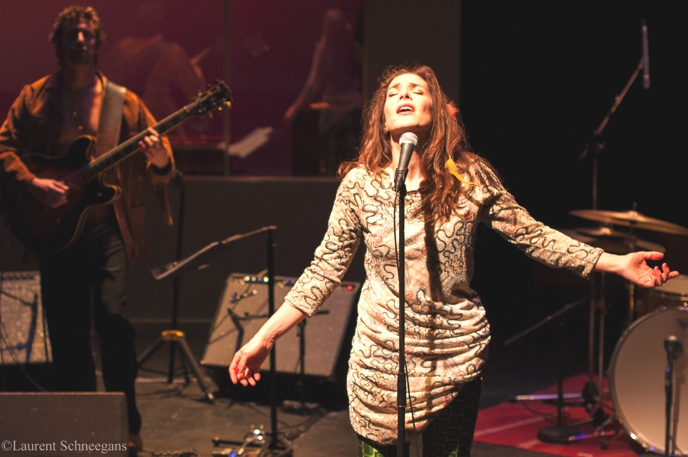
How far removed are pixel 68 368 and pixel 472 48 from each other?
436cm

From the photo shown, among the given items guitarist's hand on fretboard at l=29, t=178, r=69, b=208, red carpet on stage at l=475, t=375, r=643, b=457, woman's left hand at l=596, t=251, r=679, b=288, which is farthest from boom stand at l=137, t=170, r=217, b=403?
woman's left hand at l=596, t=251, r=679, b=288

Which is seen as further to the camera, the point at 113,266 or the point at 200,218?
the point at 200,218


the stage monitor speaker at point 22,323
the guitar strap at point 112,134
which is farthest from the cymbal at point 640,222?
the stage monitor speaker at point 22,323

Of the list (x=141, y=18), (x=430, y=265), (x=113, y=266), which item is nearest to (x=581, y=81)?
(x=141, y=18)

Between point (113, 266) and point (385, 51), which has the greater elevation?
point (385, 51)

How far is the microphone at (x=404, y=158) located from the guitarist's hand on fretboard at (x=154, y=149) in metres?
2.06

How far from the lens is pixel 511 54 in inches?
273

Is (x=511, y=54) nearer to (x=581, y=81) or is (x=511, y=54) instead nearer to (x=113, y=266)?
(x=581, y=81)

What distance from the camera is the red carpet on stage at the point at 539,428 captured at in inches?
174

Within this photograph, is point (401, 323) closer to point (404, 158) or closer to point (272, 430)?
point (404, 158)

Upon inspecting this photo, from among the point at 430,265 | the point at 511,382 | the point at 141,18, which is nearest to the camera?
the point at 430,265

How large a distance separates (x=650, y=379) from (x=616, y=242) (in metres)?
0.79

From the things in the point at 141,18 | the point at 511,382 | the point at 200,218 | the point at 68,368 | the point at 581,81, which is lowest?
the point at 511,382

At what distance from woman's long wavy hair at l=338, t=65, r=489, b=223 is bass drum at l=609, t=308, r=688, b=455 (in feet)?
6.23
